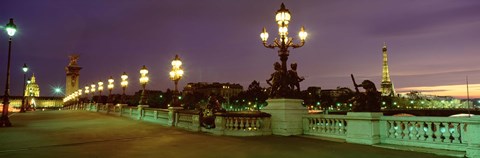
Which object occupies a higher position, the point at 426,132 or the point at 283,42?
the point at 283,42

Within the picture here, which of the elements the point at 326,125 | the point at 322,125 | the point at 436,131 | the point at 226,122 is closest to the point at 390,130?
the point at 436,131

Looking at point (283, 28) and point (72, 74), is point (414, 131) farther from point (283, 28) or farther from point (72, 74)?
point (72, 74)

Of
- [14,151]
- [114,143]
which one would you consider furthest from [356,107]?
[14,151]

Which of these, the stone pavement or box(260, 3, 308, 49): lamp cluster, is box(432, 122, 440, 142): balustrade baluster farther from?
box(260, 3, 308, 49): lamp cluster

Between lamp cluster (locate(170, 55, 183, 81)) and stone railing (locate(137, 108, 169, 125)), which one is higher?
lamp cluster (locate(170, 55, 183, 81))

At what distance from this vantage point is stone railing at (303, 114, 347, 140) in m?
15.7

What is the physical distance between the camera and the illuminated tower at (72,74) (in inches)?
5290

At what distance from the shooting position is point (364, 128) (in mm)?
14422

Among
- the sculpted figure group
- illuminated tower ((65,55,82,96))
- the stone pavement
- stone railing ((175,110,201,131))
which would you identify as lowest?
the stone pavement

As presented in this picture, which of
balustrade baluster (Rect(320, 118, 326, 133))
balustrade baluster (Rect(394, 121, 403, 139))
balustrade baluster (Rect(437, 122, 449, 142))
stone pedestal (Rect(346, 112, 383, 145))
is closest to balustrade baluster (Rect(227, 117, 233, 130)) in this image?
balustrade baluster (Rect(320, 118, 326, 133))

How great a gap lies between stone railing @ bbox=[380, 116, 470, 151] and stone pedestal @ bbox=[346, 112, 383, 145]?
27 cm

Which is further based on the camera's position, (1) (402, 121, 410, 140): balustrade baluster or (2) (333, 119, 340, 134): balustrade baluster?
(2) (333, 119, 340, 134): balustrade baluster

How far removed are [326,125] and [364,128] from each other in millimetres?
2405

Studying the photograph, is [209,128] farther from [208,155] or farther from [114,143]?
[208,155]
